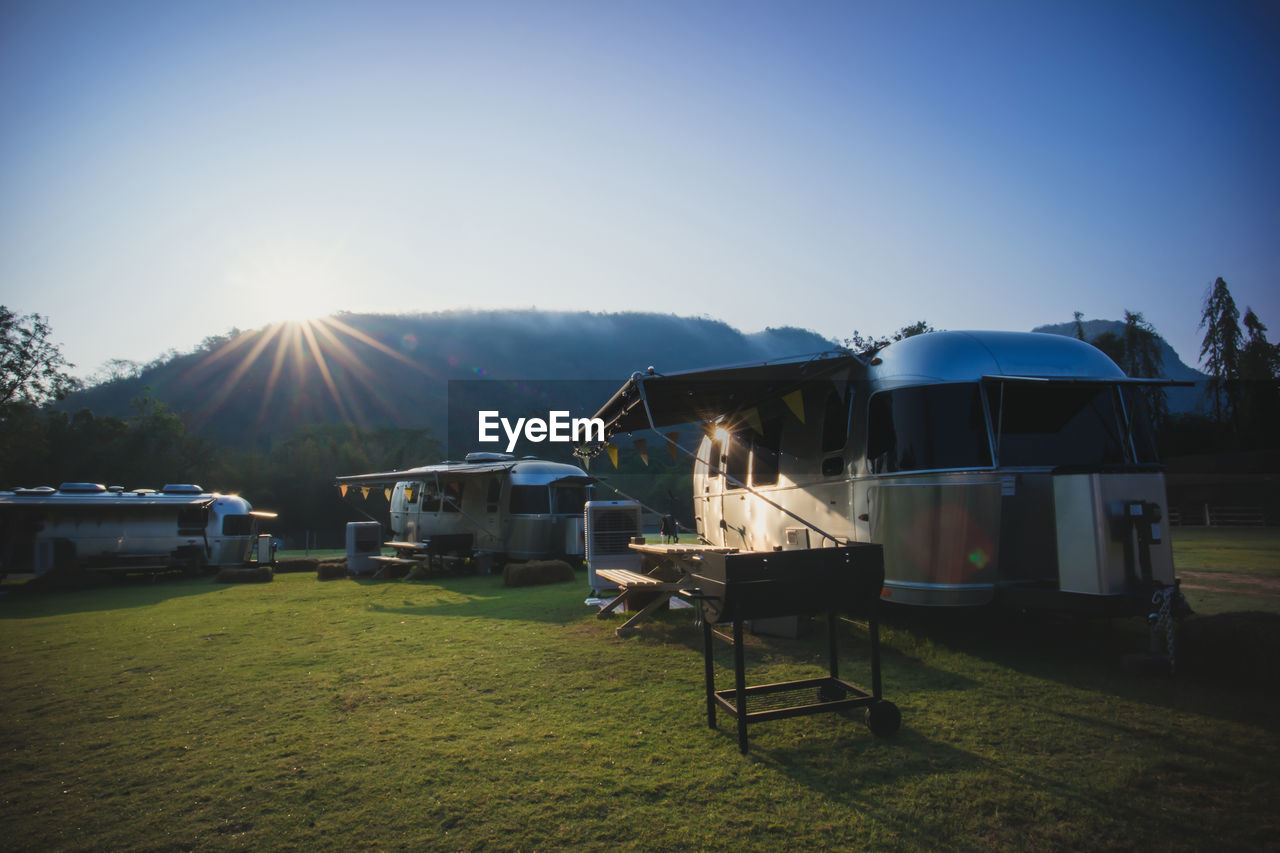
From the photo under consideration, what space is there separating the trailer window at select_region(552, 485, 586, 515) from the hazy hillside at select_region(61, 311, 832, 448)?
6040 centimetres

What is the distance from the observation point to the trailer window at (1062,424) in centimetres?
591

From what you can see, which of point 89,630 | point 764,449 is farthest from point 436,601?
point 764,449

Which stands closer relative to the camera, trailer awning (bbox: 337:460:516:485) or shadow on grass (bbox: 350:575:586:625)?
shadow on grass (bbox: 350:575:586:625)

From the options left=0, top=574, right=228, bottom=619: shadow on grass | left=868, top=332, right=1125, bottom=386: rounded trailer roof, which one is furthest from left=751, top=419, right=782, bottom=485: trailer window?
left=0, top=574, right=228, bottom=619: shadow on grass

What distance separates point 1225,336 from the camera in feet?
110

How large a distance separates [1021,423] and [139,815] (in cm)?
690

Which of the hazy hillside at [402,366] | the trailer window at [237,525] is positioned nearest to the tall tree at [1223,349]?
the hazy hillside at [402,366]

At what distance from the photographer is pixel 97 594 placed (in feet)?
45.9

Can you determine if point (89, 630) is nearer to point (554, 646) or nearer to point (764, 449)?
point (554, 646)

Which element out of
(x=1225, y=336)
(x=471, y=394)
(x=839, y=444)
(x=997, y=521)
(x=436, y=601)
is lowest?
(x=436, y=601)

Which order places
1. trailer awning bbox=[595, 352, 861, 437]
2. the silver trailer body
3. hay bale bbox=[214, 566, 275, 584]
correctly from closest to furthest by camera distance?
trailer awning bbox=[595, 352, 861, 437] → the silver trailer body → hay bale bbox=[214, 566, 275, 584]

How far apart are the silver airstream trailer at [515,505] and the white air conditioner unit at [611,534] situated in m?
4.92

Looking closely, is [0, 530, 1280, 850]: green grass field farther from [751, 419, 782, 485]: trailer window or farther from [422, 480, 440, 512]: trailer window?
[422, 480, 440, 512]: trailer window

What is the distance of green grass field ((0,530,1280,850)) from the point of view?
2.99 metres
